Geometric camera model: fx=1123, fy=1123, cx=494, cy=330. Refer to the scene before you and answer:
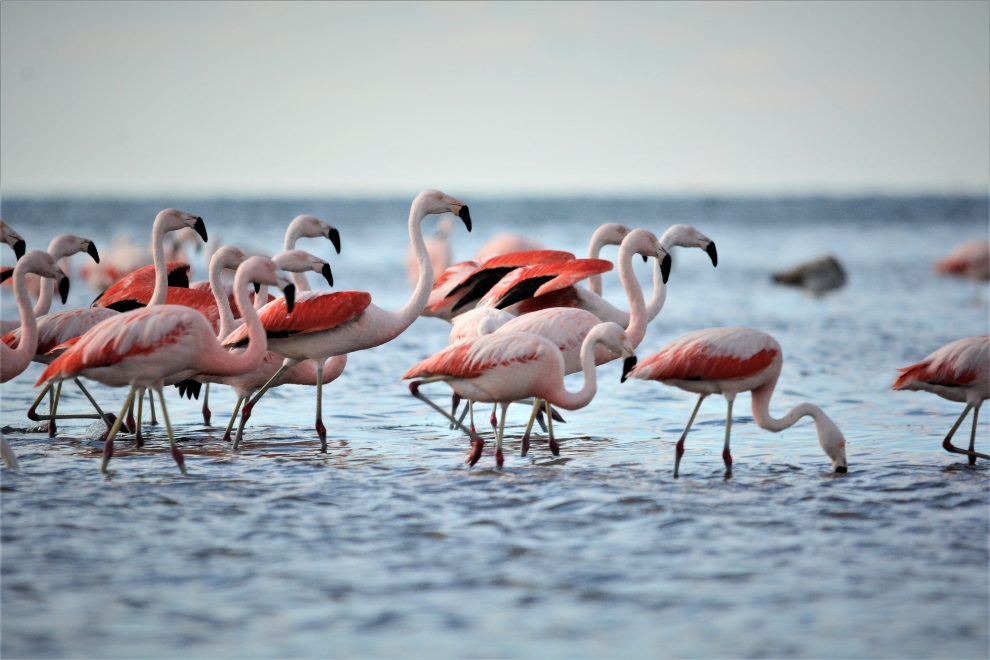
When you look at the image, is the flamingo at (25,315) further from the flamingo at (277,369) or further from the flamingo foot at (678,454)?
the flamingo foot at (678,454)

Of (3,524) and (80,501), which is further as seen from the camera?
(80,501)

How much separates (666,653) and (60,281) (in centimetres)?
408

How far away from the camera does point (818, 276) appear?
1688 centimetres

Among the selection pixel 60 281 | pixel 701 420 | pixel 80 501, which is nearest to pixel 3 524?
pixel 80 501

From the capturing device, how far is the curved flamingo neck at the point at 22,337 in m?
5.50

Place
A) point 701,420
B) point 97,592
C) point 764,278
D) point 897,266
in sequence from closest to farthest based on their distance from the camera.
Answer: point 97,592 → point 701,420 → point 764,278 → point 897,266

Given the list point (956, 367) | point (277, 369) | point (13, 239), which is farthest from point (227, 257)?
point (956, 367)

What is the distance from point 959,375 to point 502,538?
2556 millimetres

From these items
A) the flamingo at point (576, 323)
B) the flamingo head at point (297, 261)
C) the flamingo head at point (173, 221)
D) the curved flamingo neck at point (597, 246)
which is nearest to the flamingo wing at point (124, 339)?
the flamingo head at point (297, 261)

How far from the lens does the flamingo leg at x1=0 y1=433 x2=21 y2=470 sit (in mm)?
5051

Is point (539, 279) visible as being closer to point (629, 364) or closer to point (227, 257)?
point (629, 364)

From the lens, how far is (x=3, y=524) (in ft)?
14.3

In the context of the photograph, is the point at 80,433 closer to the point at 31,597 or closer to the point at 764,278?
the point at 31,597

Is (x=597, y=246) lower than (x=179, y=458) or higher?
higher
